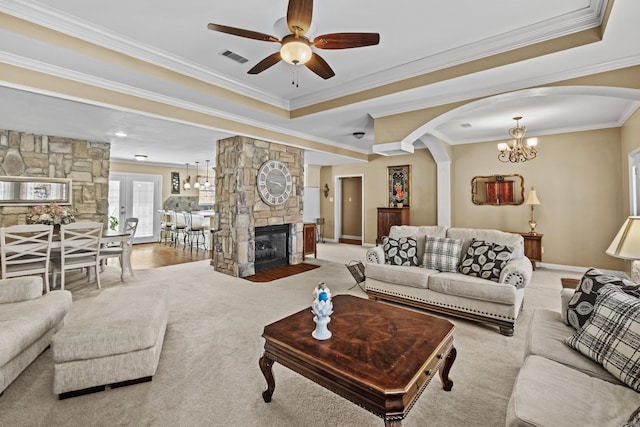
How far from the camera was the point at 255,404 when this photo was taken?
74.1 inches

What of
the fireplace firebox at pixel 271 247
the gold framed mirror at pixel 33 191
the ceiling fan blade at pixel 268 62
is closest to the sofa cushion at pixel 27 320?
the ceiling fan blade at pixel 268 62

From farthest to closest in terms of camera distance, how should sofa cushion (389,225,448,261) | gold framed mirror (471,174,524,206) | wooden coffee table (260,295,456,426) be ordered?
gold framed mirror (471,174,524,206), sofa cushion (389,225,448,261), wooden coffee table (260,295,456,426)

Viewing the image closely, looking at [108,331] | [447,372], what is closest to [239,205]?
[108,331]

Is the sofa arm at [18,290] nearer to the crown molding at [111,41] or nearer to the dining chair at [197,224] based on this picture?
the crown molding at [111,41]

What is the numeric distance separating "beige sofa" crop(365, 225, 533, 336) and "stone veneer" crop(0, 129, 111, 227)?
17.6ft


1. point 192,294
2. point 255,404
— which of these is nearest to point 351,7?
point 255,404

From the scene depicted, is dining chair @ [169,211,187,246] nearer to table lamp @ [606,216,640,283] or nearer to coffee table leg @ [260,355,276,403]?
coffee table leg @ [260,355,276,403]

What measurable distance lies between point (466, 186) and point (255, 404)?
21.4 ft

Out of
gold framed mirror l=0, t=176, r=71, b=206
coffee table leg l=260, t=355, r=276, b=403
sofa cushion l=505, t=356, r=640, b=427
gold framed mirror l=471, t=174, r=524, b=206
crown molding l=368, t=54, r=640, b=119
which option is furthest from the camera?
gold framed mirror l=471, t=174, r=524, b=206

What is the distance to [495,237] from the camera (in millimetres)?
3562

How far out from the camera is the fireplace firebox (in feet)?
18.2

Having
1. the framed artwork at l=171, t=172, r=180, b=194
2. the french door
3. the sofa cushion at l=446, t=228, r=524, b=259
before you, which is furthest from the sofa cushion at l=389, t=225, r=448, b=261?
the framed artwork at l=171, t=172, r=180, b=194

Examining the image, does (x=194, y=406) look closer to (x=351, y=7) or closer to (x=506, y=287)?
(x=506, y=287)

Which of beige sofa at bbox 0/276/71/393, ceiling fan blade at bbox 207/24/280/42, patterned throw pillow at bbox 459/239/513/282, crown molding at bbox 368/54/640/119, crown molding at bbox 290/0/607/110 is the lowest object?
beige sofa at bbox 0/276/71/393
